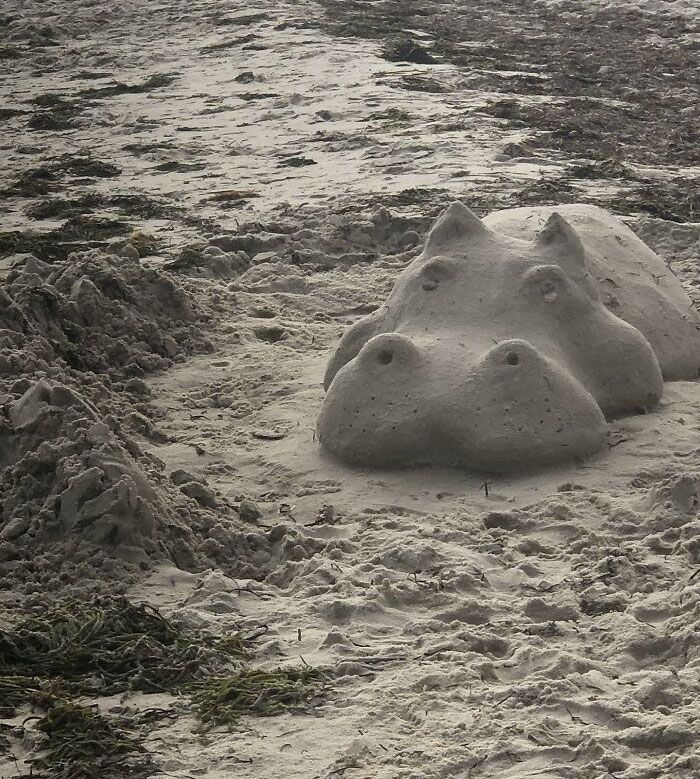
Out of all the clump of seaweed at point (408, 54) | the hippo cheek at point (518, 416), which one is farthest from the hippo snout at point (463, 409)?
the clump of seaweed at point (408, 54)

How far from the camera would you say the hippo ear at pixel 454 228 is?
5340 mm

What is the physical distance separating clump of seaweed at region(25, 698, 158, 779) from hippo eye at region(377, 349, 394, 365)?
2.06 m

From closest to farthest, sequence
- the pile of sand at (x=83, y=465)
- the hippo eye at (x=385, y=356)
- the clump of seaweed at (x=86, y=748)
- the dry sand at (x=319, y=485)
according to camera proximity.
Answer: the clump of seaweed at (x=86, y=748) < the dry sand at (x=319, y=485) < the pile of sand at (x=83, y=465) < the hippo eye at (x=385, y=356)

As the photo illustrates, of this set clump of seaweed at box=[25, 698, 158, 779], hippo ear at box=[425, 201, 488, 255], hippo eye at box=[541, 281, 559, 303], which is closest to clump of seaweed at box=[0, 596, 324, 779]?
clump of seaweed at box=[25, 698, 158, 779]

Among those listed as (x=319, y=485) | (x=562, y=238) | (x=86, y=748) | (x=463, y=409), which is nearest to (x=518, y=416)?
(x=463, y=409)

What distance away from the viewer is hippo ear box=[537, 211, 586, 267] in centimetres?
529

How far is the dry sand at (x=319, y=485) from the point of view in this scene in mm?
3193

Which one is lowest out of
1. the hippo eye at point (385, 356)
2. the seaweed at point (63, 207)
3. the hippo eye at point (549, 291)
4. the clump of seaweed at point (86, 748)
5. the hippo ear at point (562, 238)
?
the seaweed at point (63, 207)

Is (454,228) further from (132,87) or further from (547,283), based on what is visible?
(132,87)

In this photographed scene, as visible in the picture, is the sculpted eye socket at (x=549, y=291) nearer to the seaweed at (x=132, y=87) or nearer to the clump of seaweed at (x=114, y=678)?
the clump of seaweed at (x=114, y=678)

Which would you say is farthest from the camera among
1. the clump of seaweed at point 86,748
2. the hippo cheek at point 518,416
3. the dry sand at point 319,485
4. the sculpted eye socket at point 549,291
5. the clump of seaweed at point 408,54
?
the clump of seaweed at point 408,54

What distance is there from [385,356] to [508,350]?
1.46 feet

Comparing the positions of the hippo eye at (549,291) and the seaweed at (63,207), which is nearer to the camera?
the hippo eye at (549,291)

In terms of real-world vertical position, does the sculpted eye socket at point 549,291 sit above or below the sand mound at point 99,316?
above
